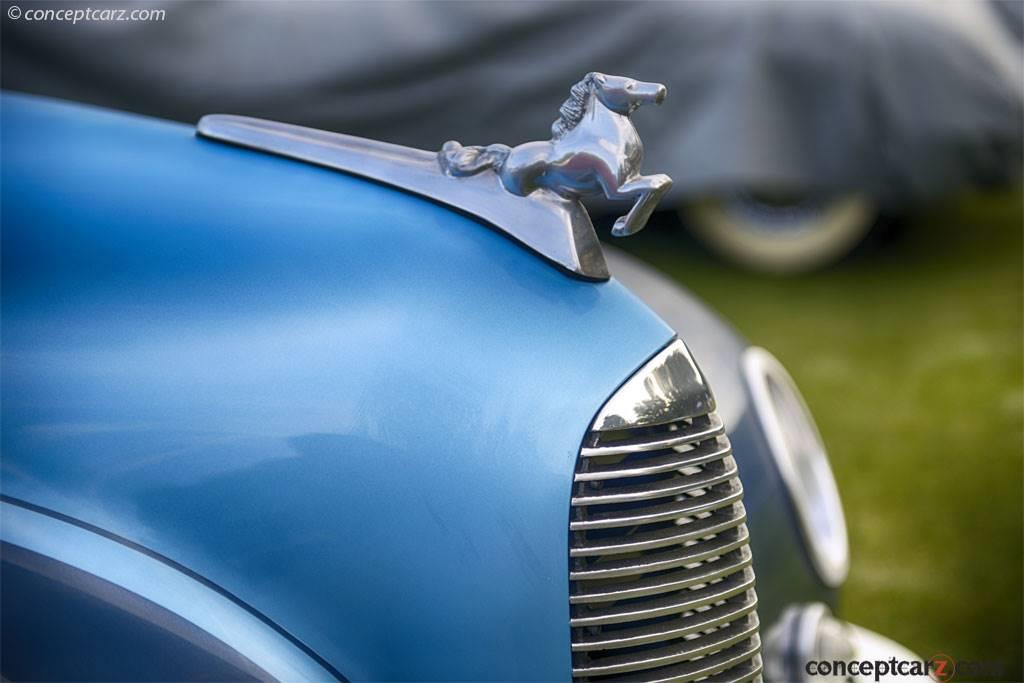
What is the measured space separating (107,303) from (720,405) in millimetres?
891

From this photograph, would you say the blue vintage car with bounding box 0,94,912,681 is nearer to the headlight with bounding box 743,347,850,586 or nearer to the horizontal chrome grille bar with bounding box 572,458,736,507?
the horizontal chrome grille bar with bounding box 572,458,736,507

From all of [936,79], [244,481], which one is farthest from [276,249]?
[936,79]

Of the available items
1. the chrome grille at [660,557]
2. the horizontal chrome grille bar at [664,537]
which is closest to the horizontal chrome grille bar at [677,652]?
the chrome grille at [660,557]

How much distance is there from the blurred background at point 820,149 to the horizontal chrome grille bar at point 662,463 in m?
1.01

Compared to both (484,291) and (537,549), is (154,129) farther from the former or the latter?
(537,549)

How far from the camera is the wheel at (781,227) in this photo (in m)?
5.16

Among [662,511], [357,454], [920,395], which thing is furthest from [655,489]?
[920,395]

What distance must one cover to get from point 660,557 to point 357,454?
0.36 metres

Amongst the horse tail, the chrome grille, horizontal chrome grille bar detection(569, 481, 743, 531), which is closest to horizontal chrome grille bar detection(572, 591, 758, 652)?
the chrome grille

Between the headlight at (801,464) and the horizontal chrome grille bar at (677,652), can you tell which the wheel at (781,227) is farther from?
the horizontal chrome grille bar at (677,652)

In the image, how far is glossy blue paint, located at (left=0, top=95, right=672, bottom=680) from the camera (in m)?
1.18

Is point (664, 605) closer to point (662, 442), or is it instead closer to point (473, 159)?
point (662, 442)

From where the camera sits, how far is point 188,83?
223 centimetres

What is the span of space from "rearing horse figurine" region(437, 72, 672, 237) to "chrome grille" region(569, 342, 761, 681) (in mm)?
202
